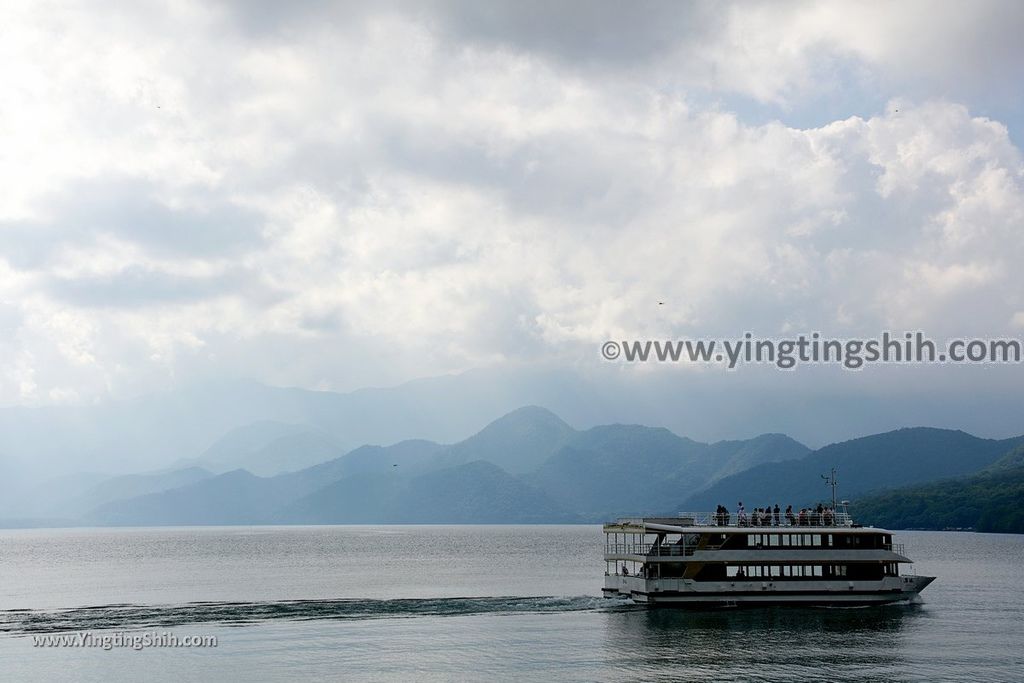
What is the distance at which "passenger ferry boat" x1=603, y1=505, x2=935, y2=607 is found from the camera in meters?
79.7

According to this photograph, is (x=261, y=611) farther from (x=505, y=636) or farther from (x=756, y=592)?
(x=756, y=592)

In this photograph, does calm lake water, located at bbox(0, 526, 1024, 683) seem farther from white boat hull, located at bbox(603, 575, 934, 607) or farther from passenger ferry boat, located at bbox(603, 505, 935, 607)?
passenger ferry boat, located at bbox(603, 505, 935, 607)

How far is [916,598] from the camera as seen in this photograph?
8669cm

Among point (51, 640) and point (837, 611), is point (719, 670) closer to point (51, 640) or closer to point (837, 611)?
point (837, 611)

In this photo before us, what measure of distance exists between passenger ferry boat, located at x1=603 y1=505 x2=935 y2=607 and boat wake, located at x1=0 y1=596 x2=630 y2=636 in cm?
521

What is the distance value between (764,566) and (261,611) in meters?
42.8

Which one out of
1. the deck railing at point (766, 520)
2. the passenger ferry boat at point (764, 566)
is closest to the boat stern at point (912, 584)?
the passenger ferry boat at point (764, 566)

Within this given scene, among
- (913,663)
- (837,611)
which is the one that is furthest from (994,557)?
(913,663)

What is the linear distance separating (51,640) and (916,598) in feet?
227

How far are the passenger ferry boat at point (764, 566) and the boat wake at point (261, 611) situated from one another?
205 inches

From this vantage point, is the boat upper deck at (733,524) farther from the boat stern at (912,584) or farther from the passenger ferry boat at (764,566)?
the boat stern at (912,584)

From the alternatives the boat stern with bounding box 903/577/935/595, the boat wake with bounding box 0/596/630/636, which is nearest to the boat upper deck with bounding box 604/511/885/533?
the boat stern with bounding box 903/577/935/595

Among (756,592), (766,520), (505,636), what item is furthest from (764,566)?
(505,636)

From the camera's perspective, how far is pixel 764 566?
80.7m
